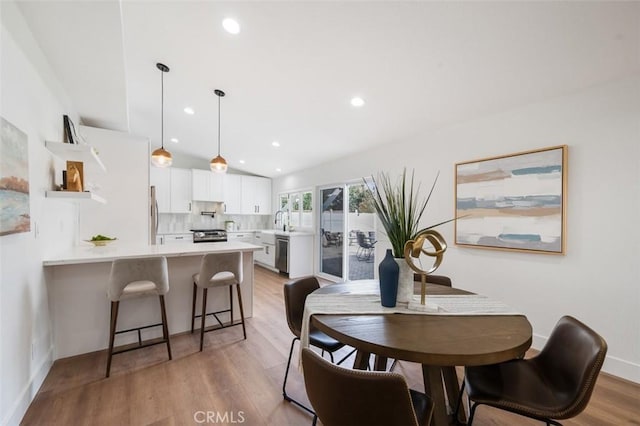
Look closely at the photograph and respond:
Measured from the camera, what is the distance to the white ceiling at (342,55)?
1765mm

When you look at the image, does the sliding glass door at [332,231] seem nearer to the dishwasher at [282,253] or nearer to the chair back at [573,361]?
the dishwasher at [282,253]

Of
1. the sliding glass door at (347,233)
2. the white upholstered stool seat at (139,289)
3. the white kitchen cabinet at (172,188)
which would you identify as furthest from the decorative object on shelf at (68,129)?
the sliding glass door at (347,233)

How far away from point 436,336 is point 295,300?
1.04m

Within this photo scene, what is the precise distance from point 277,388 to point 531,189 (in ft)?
9.20

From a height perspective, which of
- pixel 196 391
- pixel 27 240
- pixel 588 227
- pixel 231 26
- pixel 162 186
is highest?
pixel 231 26

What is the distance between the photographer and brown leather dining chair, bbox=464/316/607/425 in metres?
1.09

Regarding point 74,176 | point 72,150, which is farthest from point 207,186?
point 72,150

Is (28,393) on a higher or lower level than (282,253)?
lower

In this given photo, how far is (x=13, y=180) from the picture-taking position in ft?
4.90

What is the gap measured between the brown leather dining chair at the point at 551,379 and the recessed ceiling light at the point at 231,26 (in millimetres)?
2861

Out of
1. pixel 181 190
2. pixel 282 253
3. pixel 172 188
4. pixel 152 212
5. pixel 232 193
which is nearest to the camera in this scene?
pixel 152 212

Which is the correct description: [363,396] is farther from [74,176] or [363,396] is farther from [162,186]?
[162,186]

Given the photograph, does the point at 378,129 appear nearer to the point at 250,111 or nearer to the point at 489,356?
the point at 250,111

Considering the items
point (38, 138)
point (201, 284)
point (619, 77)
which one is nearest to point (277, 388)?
point (201, 284)
